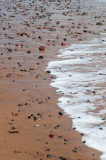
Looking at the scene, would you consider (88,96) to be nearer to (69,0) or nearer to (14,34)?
(14,34)

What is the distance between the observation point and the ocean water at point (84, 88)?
7206mm

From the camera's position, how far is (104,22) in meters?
23.5

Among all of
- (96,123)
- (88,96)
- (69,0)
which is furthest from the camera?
(69,0)

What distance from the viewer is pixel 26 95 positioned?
9.27 metres

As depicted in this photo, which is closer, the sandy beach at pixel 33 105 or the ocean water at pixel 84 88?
the sandy beach at pixel 33 105

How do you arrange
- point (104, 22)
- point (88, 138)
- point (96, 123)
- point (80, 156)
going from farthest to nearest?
point (104, 22)
point (96, 123)
point (88, 138)
point (80, 156)

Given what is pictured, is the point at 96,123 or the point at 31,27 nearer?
the point at 96,123

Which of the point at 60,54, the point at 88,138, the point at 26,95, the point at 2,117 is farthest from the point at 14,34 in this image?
the point at 88,138

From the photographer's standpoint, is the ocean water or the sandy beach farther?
the ocean water

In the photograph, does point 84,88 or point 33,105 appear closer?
point 33,105

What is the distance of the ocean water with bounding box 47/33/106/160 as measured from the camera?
7206mm

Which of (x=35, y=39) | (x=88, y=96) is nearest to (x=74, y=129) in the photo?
(x=88, y=96)

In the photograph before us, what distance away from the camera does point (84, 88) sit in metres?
9.79

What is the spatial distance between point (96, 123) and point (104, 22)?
1674cm
